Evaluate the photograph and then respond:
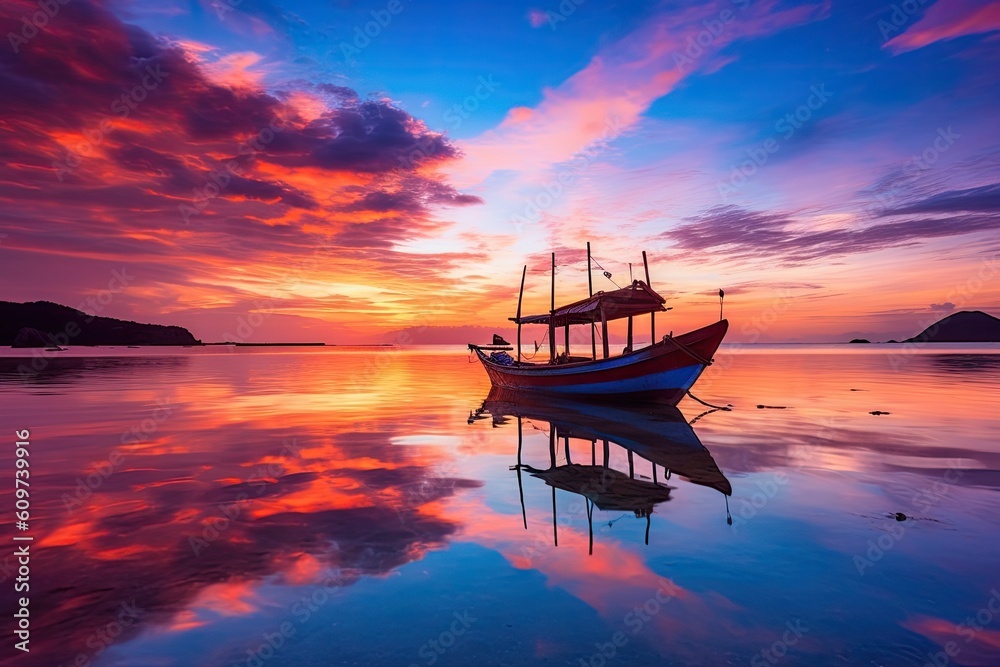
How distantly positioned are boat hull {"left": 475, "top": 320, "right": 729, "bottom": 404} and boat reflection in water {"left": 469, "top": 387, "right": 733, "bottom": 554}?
981mm

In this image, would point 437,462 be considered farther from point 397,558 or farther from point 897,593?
point 897,593

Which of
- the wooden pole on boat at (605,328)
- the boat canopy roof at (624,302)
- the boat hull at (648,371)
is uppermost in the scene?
the boat canopy roof at (624,302)

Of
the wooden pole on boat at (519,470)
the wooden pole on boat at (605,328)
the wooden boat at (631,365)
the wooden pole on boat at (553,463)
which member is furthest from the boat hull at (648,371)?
the wooden pole on boat at (553,463)

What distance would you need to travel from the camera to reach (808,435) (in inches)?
715

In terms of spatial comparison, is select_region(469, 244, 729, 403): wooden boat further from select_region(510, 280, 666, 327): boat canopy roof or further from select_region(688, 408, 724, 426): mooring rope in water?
select_region(688, 408, 724, 426): mooring rope in water

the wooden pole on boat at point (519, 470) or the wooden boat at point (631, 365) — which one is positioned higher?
the wooden boat at point (631, 365)

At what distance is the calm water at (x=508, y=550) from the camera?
5430 millimetres

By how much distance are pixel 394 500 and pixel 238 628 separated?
512 cm

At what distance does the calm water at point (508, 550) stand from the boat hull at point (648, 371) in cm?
727

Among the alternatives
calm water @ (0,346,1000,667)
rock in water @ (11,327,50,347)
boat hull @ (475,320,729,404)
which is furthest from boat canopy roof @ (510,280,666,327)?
rock in water @ (11,327,50,347)

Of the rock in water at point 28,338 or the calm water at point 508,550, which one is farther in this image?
the rock in water at point 28,338

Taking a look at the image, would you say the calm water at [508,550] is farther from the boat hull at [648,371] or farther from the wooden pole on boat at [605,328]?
Answer: the wooden pole on boat at [605,328]

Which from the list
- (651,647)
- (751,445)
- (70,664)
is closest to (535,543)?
(651,647)

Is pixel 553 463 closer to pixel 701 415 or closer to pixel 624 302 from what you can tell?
pixel 701 415
